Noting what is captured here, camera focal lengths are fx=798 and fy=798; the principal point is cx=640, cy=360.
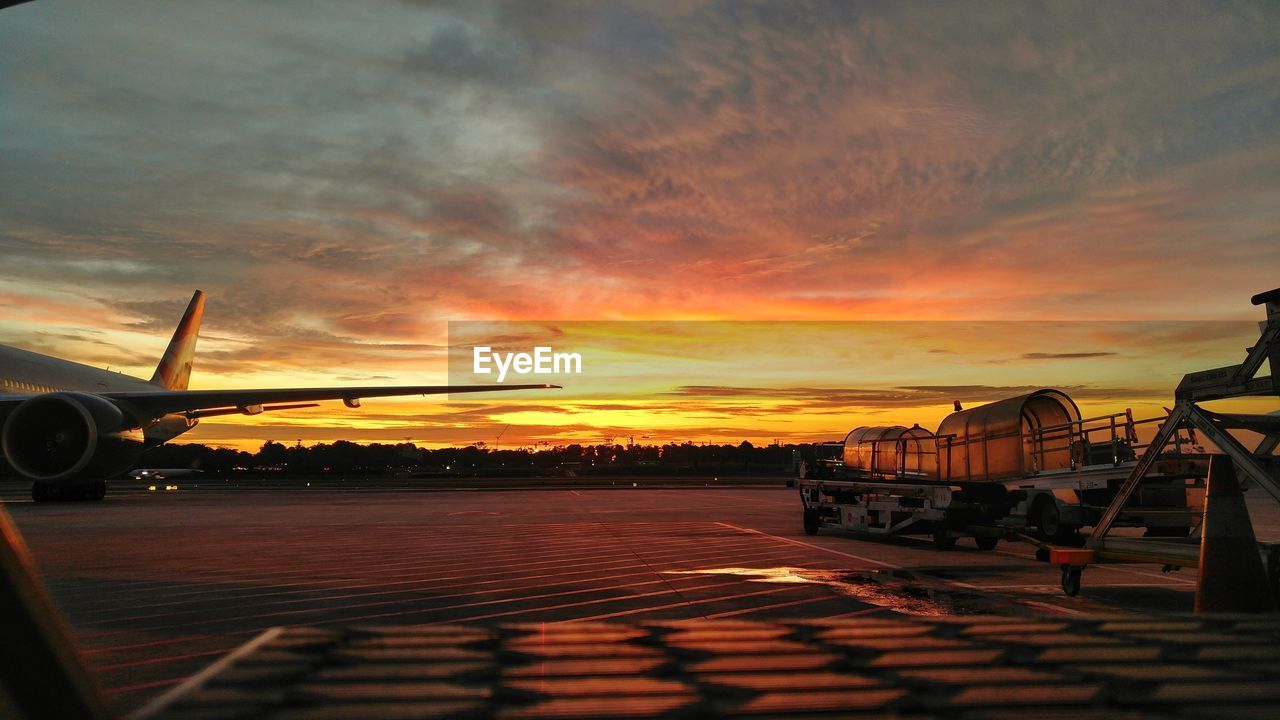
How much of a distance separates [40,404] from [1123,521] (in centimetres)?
2751

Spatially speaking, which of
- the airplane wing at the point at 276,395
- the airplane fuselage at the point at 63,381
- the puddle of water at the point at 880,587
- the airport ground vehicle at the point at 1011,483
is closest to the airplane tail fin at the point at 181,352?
the airplane fuselage at the point at 63,381

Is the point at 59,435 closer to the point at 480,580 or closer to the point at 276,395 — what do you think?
the point at 276,395

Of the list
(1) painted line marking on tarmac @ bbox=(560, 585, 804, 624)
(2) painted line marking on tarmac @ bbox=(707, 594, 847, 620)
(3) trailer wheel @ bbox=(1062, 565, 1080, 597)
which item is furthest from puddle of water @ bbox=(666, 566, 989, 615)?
(3) trailer wheel @ bbox=(1062, 565, 1080, 597)

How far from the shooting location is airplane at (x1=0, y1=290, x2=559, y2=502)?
23.2 metres

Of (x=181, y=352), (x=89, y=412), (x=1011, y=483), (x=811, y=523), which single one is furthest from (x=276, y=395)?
(x=1011, y=483)

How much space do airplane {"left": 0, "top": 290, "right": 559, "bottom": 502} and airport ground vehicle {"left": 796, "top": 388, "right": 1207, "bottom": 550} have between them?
15.4m

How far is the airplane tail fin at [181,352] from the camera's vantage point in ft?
127

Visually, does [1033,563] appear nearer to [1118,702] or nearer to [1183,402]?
[1183,402]

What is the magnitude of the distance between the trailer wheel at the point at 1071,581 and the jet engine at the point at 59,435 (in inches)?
998

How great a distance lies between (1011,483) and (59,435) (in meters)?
25.6

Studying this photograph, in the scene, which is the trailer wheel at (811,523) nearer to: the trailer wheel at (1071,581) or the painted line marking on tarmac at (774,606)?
the trailer wheel at (1071,581)

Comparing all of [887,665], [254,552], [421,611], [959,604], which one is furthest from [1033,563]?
[254,552]

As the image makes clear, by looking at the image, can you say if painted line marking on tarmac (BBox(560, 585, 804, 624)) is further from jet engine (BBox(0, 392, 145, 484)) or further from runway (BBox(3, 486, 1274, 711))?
jet engine (BBox(0, 392, 145, 484))

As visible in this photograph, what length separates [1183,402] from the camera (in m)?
8.30
